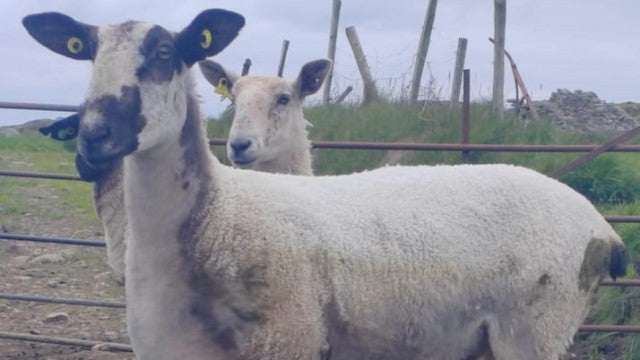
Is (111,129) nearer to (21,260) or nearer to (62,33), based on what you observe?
(62,33)

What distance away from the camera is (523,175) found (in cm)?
439

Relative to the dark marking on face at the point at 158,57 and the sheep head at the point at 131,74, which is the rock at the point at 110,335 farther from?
the dark marking on face at the point at 158,57

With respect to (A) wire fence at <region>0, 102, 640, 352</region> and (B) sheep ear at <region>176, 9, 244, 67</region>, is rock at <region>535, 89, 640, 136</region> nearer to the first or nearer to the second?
(A) wire fence at <region>0, 102, 640, 352</region>

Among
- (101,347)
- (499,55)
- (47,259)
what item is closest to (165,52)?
(101,347)

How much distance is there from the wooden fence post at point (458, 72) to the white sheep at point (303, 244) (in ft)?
20.7

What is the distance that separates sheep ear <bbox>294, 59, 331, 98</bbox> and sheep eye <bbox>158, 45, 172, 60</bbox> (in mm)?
3045

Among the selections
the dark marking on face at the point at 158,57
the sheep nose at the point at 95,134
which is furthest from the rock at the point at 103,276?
the sheep nose at the point at 95,134

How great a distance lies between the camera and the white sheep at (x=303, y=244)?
368cm

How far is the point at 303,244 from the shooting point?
3820 millimetres

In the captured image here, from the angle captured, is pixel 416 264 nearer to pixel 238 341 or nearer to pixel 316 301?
pixel 316 301

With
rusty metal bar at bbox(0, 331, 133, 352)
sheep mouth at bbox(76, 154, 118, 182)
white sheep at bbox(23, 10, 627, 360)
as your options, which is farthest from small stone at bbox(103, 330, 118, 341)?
sheep mouth at bbox(76, 154, 118, 182)

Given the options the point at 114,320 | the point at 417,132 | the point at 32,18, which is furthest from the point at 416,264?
the point at 417,132

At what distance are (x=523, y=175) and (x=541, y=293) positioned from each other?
51 centimetres

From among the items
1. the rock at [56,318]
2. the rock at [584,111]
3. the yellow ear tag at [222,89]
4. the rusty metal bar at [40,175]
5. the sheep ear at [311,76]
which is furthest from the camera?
the rock at [584,111]
